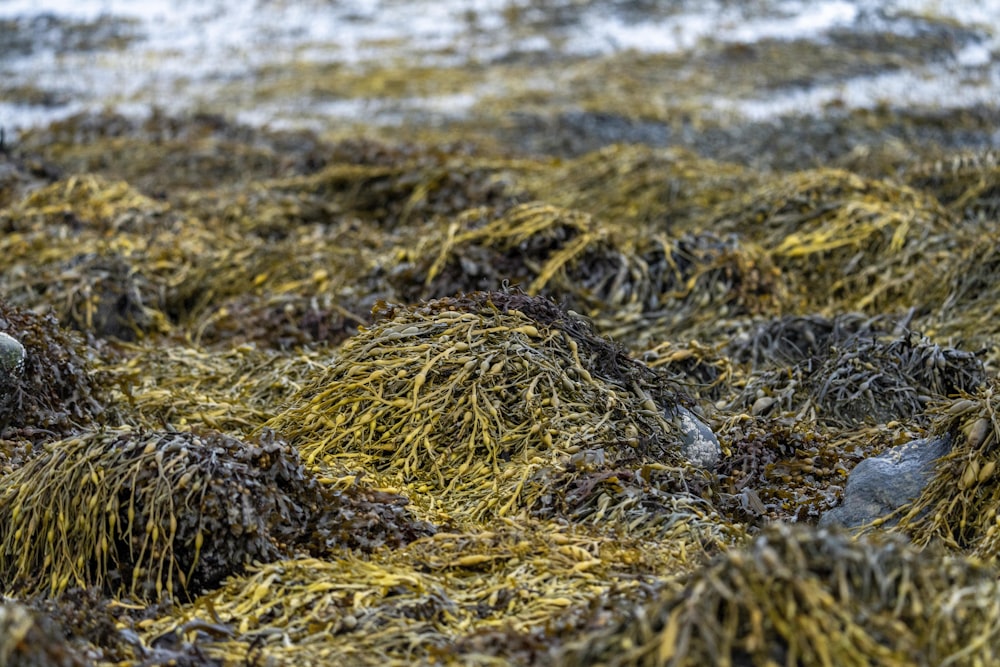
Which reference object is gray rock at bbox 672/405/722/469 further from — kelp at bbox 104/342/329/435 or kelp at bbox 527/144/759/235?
kelp at bbox 527/144/759/235

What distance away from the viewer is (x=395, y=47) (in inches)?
559

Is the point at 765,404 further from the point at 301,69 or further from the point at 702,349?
the point at 301,69

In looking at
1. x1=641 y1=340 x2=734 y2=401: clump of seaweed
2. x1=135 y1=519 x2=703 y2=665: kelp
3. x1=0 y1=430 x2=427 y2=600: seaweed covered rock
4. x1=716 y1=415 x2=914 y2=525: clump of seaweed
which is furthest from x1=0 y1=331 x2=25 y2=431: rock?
x1=716 y1=415 x2=914 y2=525: clump of seaweed

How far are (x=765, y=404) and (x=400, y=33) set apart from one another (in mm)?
11819

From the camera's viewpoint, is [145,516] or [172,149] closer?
[145,516]

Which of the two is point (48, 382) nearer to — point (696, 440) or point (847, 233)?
point (696, 440)

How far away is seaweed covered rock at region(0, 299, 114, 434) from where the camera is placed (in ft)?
Answer: 12.6

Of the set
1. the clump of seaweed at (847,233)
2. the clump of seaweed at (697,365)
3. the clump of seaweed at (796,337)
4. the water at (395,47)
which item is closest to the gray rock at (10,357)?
the clump of seaweed at (697,365)

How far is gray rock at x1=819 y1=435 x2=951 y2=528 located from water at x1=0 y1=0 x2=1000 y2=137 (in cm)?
783

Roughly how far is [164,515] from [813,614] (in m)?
1.59

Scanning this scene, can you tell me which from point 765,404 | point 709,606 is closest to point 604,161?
point 765,404

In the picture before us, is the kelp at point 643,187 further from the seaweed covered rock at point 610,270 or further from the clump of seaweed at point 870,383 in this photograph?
the clump of seaweed at point 870,383

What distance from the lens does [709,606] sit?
1.94 metres

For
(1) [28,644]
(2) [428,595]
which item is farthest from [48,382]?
(1) [28,644]
